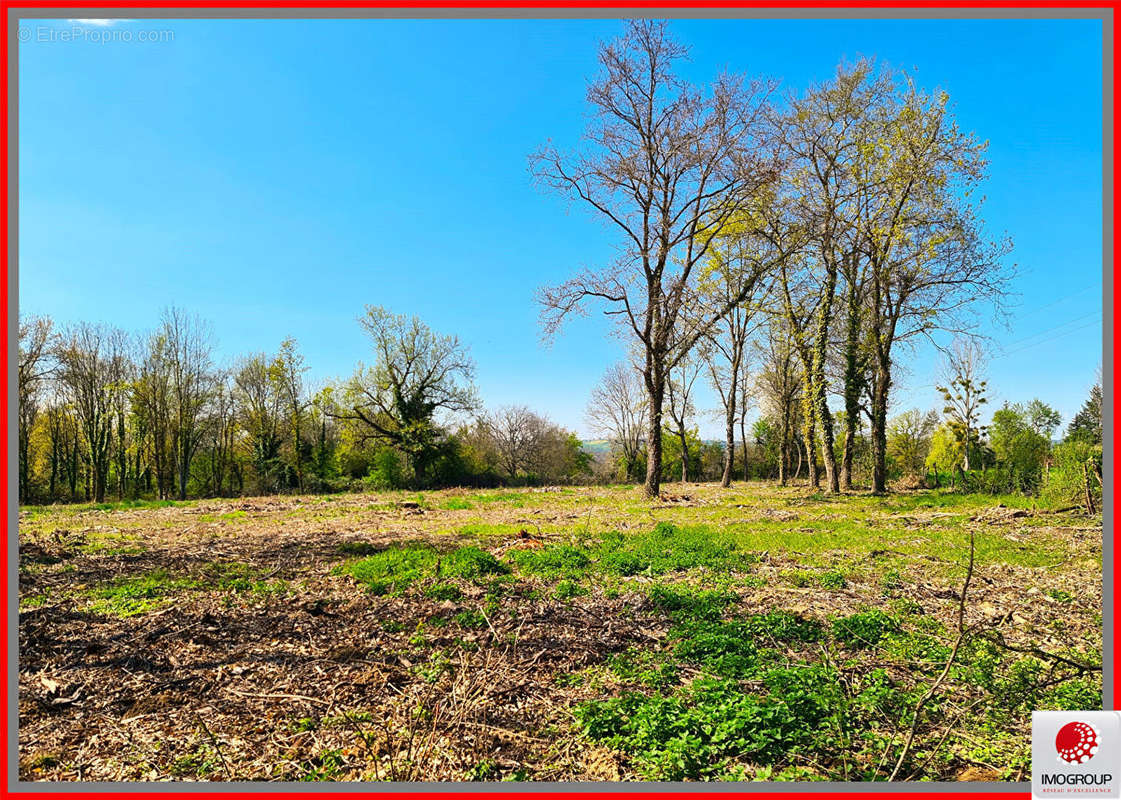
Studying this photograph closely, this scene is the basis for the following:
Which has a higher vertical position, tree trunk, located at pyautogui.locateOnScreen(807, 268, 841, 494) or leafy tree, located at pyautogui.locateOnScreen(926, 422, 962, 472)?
tree trunk, located at pyautogui.locateOnScreen(807, 268, 841, 494)

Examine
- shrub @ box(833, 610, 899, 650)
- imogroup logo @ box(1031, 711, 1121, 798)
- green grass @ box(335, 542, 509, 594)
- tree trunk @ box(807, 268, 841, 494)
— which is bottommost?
green grass @ box(335, 542, 509, 594)

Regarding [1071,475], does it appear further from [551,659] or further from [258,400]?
[258,400]

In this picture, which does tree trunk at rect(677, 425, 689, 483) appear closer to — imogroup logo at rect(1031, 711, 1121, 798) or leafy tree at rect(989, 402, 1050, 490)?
leafy tree at rect(989, 402, 1050, 490)

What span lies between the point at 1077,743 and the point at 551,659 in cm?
323

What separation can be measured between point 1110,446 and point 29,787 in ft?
20.5

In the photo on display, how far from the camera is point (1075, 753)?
2512 millimetres

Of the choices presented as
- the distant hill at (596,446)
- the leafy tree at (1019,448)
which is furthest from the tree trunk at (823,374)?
the distant hill at (596,446)

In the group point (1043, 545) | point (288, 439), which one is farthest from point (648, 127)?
point (288, 439)

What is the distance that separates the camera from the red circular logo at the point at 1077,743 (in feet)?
8.23

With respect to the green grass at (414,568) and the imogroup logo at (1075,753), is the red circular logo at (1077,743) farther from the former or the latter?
the green grass at (414,568)

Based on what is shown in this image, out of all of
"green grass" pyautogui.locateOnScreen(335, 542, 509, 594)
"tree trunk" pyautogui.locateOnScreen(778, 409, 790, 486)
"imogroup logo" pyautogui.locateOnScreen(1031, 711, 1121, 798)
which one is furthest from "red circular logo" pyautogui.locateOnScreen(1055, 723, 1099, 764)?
"tree trunk" pyautogui.locateOnScreen(778, 409, 790, 486)

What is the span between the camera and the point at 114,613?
570 cm

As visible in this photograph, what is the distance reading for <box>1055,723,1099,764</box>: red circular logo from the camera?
251cm

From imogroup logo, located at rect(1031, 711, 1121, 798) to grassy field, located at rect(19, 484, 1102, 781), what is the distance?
0.46 m
